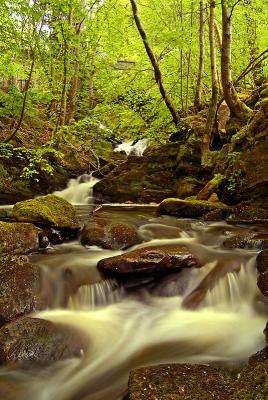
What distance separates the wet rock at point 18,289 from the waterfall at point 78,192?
7121 mm

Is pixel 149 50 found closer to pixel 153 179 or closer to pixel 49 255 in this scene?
pixel 153 179

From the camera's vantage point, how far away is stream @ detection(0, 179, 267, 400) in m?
3.37

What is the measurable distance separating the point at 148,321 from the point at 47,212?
126 inches

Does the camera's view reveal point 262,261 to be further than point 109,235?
No

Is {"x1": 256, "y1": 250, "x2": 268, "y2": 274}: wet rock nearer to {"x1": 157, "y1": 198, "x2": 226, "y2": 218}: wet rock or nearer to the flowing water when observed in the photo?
the flowing water

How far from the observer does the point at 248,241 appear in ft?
19.6

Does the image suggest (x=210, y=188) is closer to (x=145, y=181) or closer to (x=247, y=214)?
(x=247, y=214)

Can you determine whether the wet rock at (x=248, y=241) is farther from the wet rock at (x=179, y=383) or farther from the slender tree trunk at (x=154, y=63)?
the slender tree trunk at (x=154, y=63)

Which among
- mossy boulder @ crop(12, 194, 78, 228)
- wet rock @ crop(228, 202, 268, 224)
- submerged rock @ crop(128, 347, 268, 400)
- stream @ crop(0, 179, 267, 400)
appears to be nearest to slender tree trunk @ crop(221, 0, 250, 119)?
wet rock @ crop(228, 202, 268, 224)

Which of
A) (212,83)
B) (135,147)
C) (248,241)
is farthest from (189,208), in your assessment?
(135,147)

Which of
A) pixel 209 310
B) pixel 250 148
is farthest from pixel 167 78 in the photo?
pixel 209 310

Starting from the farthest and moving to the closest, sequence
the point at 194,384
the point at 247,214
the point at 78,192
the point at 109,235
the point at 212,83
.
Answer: the point at 78,192 → the point at 212,83 → the point at 247,214 → the point at 109,235 → the point at 194,384

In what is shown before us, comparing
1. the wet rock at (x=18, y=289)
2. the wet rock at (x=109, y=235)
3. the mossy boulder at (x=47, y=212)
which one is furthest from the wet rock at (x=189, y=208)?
the wet rock at (x=18, y=289)

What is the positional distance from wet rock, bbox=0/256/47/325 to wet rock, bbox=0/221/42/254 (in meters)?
0.63
